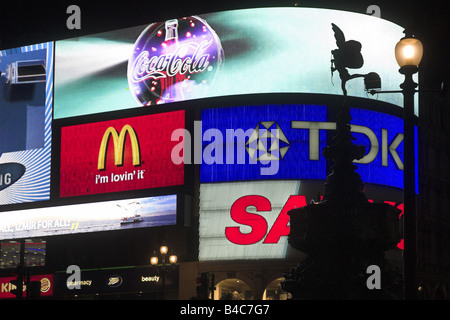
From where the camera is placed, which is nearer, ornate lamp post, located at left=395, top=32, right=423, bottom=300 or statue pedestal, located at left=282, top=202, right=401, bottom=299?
ornate lamp post, located at left=395, top=32, right=423, bottom=300

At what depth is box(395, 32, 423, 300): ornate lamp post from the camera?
1264 centimetres

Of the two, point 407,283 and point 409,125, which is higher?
point 409,125

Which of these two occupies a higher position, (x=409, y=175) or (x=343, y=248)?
(x=409, y=175)

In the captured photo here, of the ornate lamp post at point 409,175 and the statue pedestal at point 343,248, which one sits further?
the statue pedestal at point 343,248

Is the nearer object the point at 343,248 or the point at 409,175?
the point at 409,175

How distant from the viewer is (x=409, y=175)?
1283 cm

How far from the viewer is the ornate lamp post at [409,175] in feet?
41.5

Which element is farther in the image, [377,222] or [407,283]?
[377,222]
